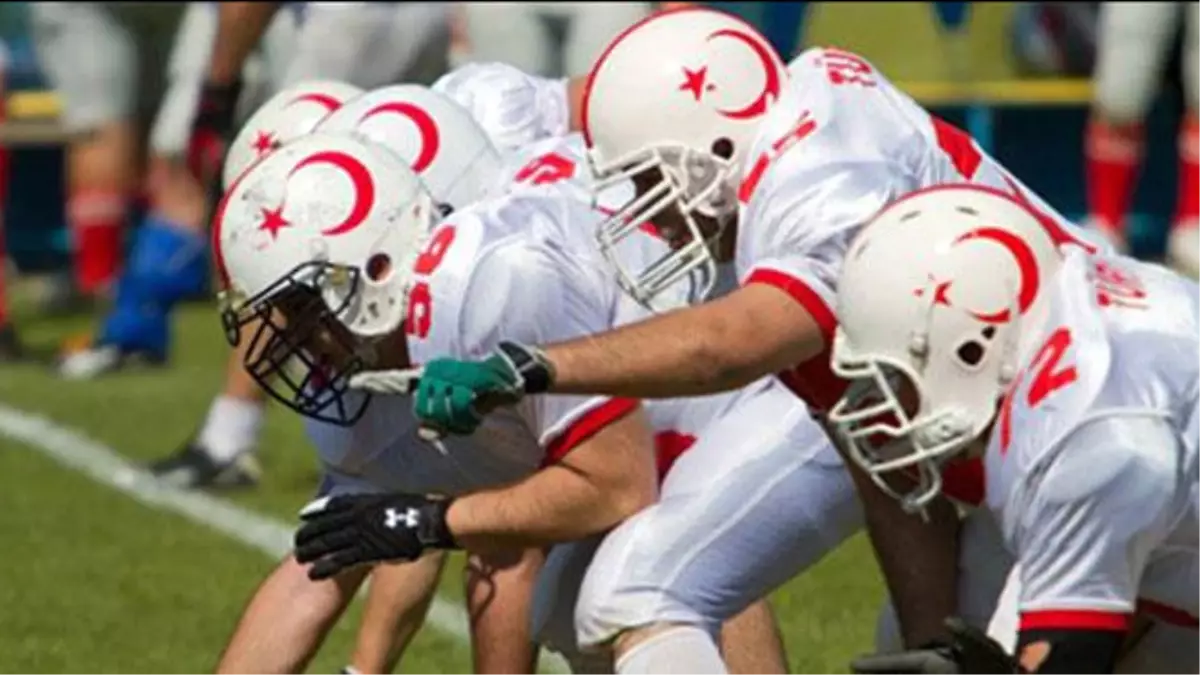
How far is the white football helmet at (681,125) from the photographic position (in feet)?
15.4

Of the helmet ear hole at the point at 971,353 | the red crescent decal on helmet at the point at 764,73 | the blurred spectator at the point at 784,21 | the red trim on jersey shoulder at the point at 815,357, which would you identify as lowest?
the blurred spectator at the point at 784,21

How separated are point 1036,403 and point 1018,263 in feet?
0.66

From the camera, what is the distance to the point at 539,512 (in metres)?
4.62

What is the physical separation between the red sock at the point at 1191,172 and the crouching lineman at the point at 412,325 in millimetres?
5721

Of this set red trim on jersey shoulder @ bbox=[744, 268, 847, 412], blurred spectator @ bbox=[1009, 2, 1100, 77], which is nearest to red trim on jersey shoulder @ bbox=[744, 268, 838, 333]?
red trim on jersey shoulder @ bbox=[744, 268, 847, 412]

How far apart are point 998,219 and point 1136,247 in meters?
8.01

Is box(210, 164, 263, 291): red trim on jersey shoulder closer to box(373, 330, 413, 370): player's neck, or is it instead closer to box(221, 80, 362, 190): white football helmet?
box(373, 330, 413, 370): player's neck

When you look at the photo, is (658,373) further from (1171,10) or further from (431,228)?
(1171,10)

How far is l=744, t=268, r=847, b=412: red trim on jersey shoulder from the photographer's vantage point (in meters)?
4.30

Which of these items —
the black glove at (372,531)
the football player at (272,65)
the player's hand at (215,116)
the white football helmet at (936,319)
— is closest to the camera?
the white football helmet at (936,319)

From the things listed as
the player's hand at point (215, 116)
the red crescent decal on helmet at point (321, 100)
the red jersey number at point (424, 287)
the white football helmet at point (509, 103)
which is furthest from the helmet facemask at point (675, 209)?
the player's hand at point (215, 116)

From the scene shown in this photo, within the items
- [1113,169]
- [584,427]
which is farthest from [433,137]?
[1113,169]

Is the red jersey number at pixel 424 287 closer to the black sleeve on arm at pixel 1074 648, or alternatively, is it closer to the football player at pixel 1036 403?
the football player at pixel 1036 403

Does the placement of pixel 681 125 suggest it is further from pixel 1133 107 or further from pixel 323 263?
pixel 1133 107
